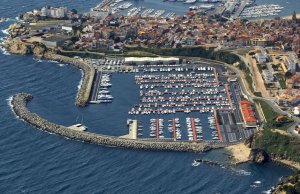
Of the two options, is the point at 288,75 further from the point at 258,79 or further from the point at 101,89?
the point at 101,89

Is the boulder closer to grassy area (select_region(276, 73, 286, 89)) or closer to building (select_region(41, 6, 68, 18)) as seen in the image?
grassy area (select_region(276, 73, 286, 89))

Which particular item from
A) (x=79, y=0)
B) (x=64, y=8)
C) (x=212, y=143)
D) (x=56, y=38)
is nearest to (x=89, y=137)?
(x=212, y=143)

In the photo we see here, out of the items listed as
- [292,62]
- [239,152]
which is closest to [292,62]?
[292,62]

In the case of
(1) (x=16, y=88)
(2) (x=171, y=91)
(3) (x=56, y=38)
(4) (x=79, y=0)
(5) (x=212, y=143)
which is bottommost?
(5) (x=212, y=143)

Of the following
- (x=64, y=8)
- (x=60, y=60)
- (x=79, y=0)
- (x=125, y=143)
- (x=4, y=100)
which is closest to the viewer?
(x=125, y=143)

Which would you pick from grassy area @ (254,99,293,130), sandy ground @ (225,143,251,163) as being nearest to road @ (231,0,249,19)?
grassy area @ (254,99,293,130)

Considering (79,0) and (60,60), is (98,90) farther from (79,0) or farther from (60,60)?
(79,0)
